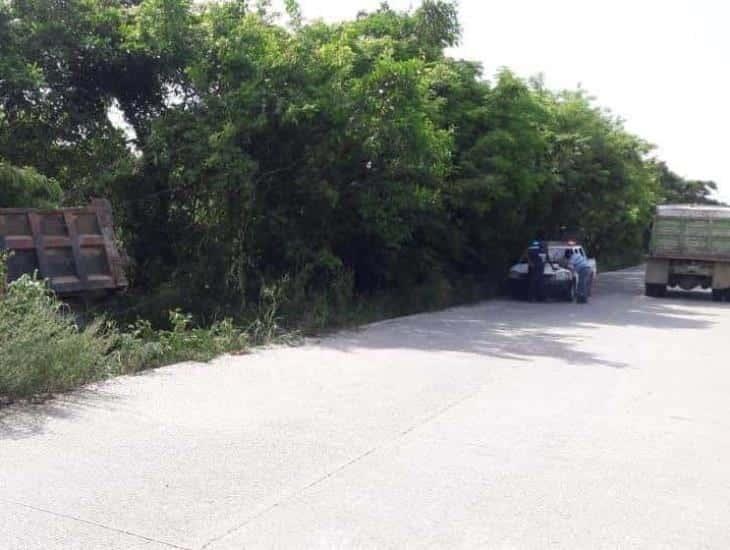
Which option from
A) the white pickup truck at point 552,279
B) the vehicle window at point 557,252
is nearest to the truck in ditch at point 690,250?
the vehicle window at point 557,252

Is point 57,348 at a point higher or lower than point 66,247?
lower

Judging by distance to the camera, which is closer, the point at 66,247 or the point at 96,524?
the point at 96,524

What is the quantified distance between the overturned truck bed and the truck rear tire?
19256 millimetres

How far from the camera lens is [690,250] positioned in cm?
2645

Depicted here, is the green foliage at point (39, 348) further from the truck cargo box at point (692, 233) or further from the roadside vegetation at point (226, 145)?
the truck cargo box at point (692, 233)

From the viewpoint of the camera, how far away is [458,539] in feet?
16.2

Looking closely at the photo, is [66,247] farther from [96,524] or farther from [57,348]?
[96,524]

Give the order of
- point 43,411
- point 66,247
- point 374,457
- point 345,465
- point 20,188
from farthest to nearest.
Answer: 1. point 20,188
2. point 66,247
3. point 43,411
4. point 374,457
5. point 345,465

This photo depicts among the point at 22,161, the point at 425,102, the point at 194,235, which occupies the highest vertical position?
the point at 425,102

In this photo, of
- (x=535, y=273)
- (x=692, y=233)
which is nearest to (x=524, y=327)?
(x=535, y=273)

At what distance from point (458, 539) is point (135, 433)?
3037 millimetres

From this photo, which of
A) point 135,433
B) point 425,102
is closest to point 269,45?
point 425,102

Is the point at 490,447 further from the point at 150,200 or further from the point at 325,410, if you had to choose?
the point at 150,200

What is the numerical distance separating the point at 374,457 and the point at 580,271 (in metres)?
17.9
